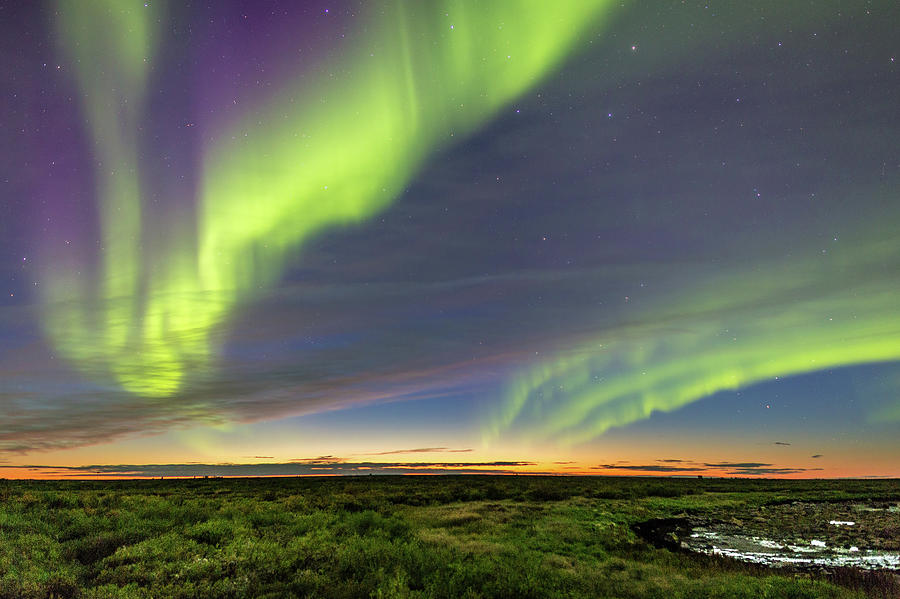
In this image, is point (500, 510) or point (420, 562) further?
point (500, 510)

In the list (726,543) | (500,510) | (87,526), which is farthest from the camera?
(500,510)

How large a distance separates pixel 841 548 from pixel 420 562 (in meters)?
24.4

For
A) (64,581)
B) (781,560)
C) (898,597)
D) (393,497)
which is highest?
(64,581)

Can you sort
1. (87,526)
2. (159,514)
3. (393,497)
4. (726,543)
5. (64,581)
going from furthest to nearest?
(393,497) < (726,543) < (159,514) < (87,526) < (64,581)

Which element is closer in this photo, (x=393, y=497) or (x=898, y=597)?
(x=898, y=597)

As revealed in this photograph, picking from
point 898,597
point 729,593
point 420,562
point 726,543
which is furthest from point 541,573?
point 726,543

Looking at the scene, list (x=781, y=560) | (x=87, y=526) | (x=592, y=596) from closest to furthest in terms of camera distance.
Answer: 1. (x=592, y=596)
2. (x=87, y=526)
3. (x=781, y=560)

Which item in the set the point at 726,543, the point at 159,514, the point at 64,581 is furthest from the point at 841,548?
the point at 159,514

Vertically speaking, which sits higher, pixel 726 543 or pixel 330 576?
pixel 330 576

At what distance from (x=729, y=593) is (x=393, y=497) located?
40.9 m

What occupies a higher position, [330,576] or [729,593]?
[330,576]

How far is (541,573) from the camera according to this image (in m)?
16.4

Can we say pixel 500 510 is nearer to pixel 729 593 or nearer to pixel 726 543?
pixel 726 543

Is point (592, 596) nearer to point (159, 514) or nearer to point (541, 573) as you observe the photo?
point (541, 573)
